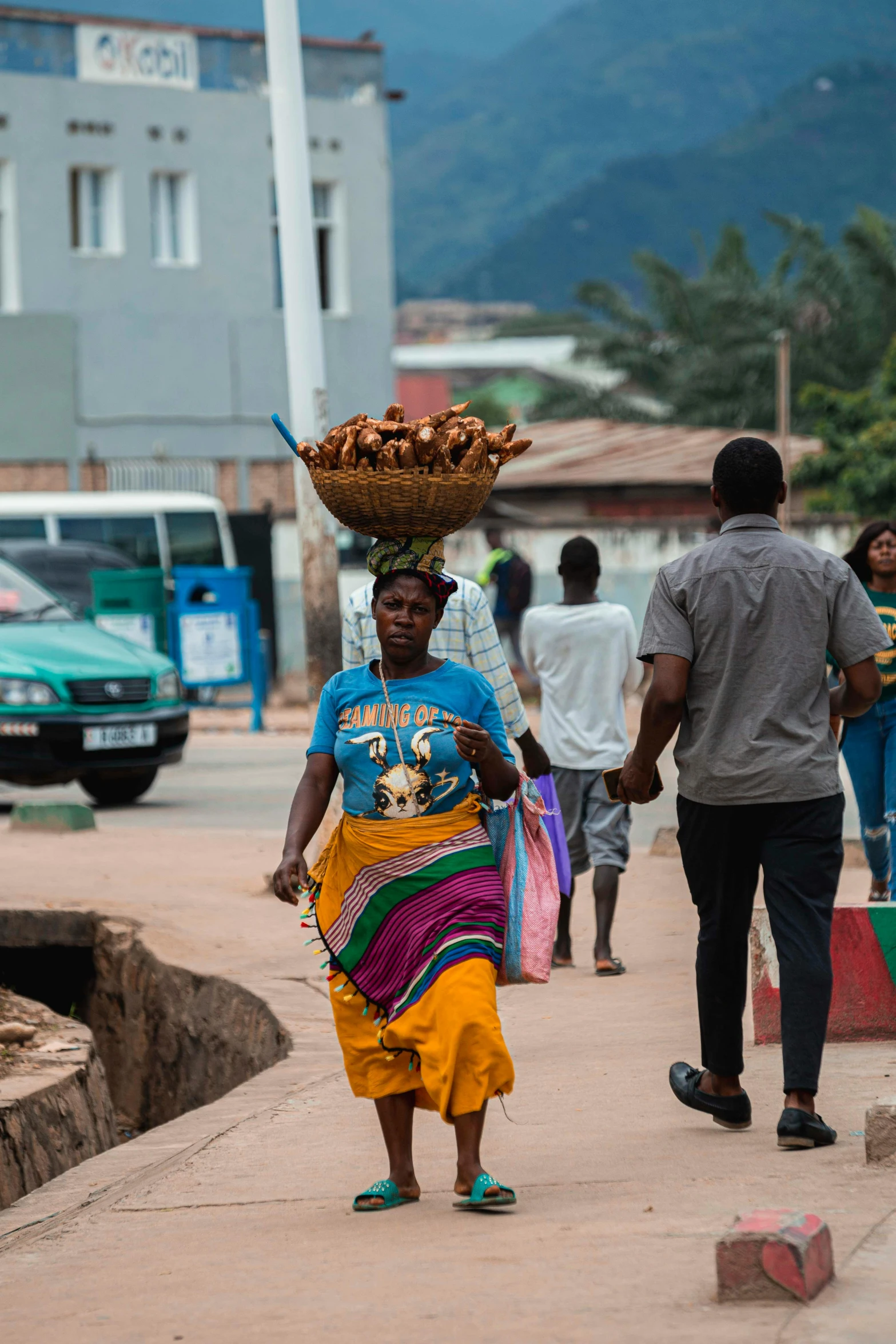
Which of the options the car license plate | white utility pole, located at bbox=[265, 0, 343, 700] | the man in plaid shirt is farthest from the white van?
the man in plaid shirt

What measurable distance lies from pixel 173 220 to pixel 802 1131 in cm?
2593

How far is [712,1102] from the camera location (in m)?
5.02

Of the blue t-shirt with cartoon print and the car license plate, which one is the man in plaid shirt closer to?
the blue t-shirt with cartoon print

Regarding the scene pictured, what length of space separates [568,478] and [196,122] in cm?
809

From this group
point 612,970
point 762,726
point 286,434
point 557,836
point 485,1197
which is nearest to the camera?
point 485,1197

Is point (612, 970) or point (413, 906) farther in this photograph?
point (612, 970)

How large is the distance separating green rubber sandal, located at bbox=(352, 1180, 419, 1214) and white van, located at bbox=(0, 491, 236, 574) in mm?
17611

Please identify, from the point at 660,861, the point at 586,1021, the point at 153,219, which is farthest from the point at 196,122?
the point at 586,1021

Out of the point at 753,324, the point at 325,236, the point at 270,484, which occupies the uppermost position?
the point at 325,236

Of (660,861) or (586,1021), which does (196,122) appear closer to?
(660,861)

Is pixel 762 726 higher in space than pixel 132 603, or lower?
higher

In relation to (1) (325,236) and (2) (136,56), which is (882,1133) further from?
(1) (325,236)

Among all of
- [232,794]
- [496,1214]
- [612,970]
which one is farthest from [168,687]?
[496,1214]

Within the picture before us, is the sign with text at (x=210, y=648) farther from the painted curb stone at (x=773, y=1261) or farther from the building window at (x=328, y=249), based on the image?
the painted curb stone at (x=773, y=1261)
